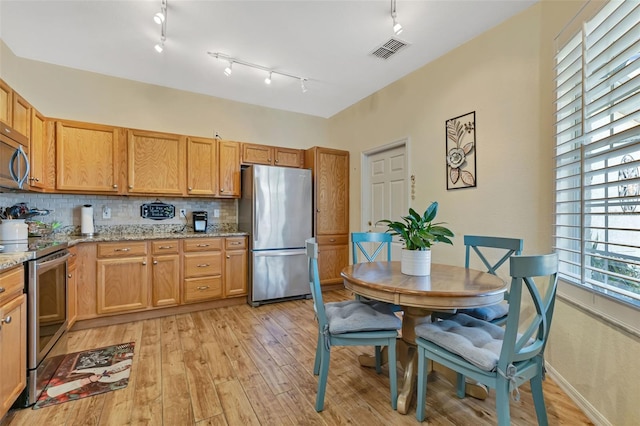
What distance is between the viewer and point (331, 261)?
13.7 feet

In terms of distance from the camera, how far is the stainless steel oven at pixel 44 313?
1722mm

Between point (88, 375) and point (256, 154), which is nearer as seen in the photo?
point (88, 375)

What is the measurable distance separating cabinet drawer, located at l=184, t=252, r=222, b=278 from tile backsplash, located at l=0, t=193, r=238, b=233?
65cm

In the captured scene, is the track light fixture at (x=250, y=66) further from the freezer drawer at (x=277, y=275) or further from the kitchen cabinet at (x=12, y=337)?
the kitchen cabinet at (x=12, y=337)

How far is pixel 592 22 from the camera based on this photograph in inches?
66.5

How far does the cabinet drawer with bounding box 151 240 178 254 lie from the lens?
3.10 metres

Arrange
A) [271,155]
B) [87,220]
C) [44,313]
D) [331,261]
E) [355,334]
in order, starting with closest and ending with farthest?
[355,334], [44,313], [87,220], [271,155], [331,261]

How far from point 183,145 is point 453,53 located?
10.4 feet

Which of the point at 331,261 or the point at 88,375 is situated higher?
the point at 331,261

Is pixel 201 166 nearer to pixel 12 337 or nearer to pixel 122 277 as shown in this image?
pixel 122 277

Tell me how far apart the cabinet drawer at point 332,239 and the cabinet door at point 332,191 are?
6 centimetres

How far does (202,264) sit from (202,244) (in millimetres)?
237

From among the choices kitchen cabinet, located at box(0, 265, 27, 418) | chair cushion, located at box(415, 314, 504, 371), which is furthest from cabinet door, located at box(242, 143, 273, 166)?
chair cushion, located at box(415, 314, 504, 371)

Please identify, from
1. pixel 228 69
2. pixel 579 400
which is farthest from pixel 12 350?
pixel 579 400
